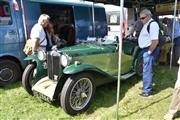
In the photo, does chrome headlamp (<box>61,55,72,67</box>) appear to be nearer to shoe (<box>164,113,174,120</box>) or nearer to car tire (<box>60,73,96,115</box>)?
car tire (<box>60,73,96,115</box>)

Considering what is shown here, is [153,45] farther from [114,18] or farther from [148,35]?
[114,18]

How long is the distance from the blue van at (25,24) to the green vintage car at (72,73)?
3.61 feet

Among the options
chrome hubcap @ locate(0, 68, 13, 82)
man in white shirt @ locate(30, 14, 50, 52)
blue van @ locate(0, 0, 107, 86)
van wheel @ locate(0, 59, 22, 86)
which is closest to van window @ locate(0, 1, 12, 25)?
blue van @ locate(0, 0, 107, 86)

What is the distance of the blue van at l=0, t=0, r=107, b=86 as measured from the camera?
6367 mm

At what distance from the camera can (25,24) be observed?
6.77 meters

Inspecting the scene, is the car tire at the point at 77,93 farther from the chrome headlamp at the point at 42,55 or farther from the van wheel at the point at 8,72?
the van wheel at the point at 8,72

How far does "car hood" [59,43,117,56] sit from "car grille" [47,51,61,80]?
20 centimetres

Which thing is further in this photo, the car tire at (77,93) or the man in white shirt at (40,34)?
the man in white shirt at (40,34)

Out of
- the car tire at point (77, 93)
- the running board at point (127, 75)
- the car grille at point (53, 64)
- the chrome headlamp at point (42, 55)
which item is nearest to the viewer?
the car tire at point (77, 93)

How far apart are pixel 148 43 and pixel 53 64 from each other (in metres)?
1.97

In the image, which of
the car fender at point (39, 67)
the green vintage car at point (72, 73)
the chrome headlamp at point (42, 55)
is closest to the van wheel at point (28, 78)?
the green vintage car at point (72, 73)

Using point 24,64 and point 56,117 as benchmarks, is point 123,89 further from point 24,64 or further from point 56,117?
point 24,64

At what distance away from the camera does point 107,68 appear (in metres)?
5.79

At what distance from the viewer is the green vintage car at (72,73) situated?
15.4 feet
